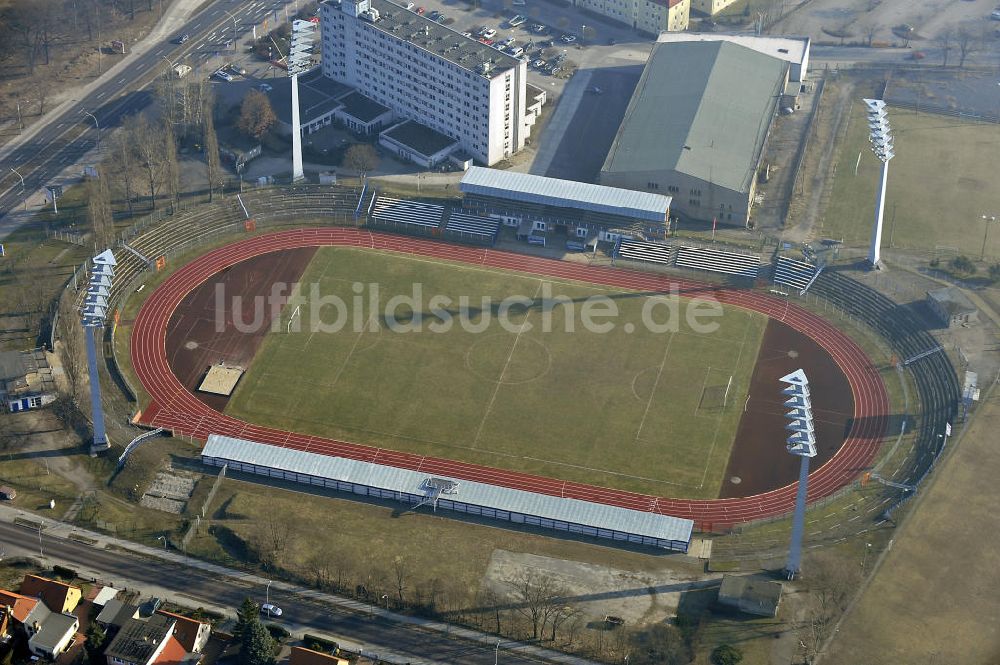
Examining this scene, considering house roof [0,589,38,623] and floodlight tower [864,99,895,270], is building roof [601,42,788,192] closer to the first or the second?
floodlight tower [864,99,895,270]

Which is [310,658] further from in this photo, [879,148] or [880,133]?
[880,133]

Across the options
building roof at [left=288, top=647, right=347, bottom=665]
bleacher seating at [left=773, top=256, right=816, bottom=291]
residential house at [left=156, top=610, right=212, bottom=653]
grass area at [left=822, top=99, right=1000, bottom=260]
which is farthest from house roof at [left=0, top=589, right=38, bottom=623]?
grass area at [left=822, top=99, right=1000, bottom=260]

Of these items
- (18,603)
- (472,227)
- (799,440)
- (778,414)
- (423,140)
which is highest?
(799,440)

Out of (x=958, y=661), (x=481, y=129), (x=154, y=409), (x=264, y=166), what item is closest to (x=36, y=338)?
(x=154, y=409)

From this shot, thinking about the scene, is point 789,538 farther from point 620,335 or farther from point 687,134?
point 687,134

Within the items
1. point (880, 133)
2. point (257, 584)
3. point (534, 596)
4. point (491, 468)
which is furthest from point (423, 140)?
point (534, 596)

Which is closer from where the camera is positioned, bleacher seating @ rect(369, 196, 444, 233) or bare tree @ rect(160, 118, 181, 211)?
bleacher seating @ rect(369, 196, 444, 233)
